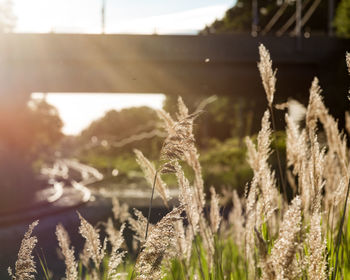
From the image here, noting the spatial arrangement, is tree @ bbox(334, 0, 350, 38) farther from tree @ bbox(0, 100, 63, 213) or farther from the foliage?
tree @ bbox(0, 100, 63, 213)

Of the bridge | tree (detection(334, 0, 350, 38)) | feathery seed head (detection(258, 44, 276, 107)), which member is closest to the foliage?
tree (detection(334, 0, 350, 38))

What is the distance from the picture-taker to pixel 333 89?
26.4m

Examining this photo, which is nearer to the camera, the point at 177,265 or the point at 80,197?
the point at 177,265

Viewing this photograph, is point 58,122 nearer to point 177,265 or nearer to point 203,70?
point 203,70

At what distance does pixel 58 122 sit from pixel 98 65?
2273 centimetres

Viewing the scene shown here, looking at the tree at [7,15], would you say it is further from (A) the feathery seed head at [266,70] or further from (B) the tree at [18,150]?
(A) the feathery seed head at [266,70]

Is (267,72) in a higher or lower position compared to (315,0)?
lower

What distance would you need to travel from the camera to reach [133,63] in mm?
33906

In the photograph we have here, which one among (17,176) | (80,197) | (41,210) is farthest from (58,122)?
(41,210)

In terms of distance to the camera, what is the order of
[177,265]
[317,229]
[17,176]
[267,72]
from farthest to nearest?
[17,176]
[177,265]
[267,72]
[317,229]

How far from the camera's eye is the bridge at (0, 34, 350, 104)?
3316cm

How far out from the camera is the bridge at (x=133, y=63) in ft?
109

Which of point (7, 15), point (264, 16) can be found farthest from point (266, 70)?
point (7, 15)

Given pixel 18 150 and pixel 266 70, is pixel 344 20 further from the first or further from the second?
pixel 266 70
